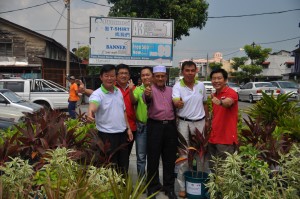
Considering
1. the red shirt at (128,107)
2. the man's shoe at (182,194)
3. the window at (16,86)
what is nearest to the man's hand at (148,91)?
the red shirt at (128,107)

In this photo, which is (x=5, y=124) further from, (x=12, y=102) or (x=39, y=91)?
(x=39, y=91)

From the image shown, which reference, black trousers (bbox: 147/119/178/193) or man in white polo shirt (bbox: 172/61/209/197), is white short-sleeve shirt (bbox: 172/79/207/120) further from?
black trousers (bbox: 147/119/178/193)

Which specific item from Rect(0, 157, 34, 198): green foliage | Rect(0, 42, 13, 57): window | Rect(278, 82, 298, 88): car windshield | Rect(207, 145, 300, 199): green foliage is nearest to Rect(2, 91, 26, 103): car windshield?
Rect(0, 157, 34, 198): green foliage

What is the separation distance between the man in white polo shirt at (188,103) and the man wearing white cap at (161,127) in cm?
11

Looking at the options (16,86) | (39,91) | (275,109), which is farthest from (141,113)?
(16,86)

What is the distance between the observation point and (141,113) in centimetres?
438

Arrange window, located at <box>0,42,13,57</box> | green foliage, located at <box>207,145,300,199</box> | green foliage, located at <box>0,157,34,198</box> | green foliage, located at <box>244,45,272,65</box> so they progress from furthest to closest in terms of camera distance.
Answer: green foliage, located at <box>244,45,272,65</box> → window, located at <box>0,42,13,57</box> → green foliage, located at <box>207,145,300,199</box> → green foliage, located at <box>0,157,34,198</box>

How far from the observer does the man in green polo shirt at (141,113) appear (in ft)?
14.1

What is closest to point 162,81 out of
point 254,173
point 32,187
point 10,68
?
point 254,173

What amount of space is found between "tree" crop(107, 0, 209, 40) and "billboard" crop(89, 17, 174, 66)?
197 inches

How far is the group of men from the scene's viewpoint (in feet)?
12.9

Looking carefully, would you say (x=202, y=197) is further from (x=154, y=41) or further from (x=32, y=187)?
(x=154, y=41)

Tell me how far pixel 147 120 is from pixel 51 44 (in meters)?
23.6

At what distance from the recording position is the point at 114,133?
394 cm
